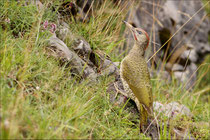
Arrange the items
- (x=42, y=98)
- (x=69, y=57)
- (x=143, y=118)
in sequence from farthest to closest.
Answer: (x=69, y=57) < (x=143, y=118) < (x=42, y=98)

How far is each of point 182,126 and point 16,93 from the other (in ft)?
8.62

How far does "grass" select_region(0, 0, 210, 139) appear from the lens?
7.90ft

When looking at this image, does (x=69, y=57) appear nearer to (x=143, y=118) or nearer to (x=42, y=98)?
(x=42, y=98)

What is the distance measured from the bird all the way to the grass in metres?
0.21

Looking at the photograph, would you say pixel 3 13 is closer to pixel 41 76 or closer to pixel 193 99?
pixel 41 76

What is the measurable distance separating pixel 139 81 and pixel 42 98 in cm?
151

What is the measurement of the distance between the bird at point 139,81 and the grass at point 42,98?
0.21 metres

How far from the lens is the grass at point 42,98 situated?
241 cm

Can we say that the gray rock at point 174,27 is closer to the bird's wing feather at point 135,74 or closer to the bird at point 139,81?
the bird at point 139,81

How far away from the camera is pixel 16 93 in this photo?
2.69 meters

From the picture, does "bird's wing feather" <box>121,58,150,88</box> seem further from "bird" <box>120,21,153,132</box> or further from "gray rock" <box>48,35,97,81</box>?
"gray rock" <box>48,35,97,81</box>

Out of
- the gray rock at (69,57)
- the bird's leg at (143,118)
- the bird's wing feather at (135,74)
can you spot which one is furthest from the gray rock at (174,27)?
the bird's leg at (143,118)

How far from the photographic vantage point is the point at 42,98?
2.97 m

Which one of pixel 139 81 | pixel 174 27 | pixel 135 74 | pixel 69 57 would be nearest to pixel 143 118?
pixel 139 81
